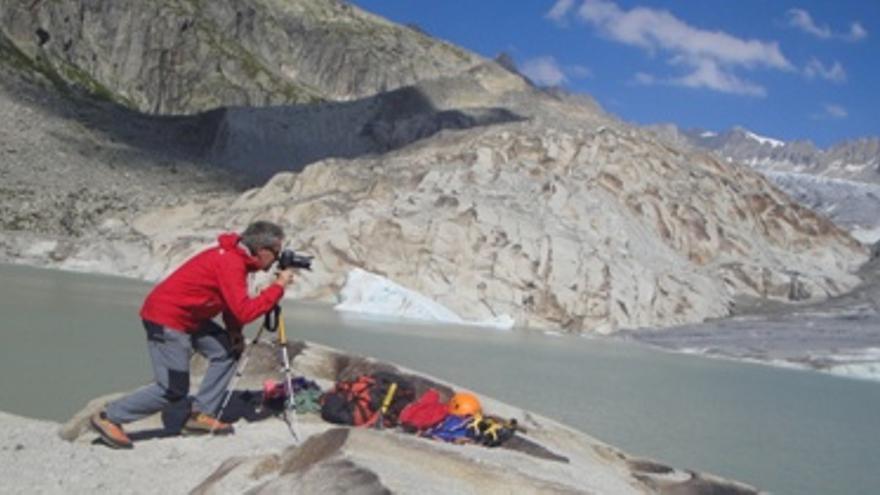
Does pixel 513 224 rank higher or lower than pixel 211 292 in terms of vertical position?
higher

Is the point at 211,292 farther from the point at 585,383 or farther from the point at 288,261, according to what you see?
the point at 585,383

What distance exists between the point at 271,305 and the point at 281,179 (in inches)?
2074

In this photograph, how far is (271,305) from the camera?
8.66 metres

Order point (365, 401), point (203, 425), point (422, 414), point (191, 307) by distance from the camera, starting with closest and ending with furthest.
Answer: point (191, 307)
point (203, 425)
point (422, 414)
point (365, 401)

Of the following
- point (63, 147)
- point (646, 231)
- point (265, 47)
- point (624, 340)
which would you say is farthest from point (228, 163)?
point (265, 47)

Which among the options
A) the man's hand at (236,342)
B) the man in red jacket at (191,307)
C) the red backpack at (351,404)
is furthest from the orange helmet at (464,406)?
the man in red jacket at (191,307)

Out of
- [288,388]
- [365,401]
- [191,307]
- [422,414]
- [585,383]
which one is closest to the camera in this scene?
[191,307]

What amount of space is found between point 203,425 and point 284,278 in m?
1.59

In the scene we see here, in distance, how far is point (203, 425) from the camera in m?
9.22

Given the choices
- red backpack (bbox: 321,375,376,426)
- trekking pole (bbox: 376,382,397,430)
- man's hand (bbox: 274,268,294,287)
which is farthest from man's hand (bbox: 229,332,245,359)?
trekking pole (bbox: 376,382,397,430)

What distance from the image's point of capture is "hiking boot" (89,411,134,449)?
8617mm

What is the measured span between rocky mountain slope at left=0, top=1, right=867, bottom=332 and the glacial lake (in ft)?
25.1

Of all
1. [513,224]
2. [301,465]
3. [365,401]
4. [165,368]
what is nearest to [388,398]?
[365,401]

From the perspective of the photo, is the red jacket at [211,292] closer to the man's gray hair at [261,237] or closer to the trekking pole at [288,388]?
the man's gray hair at [261,237]
